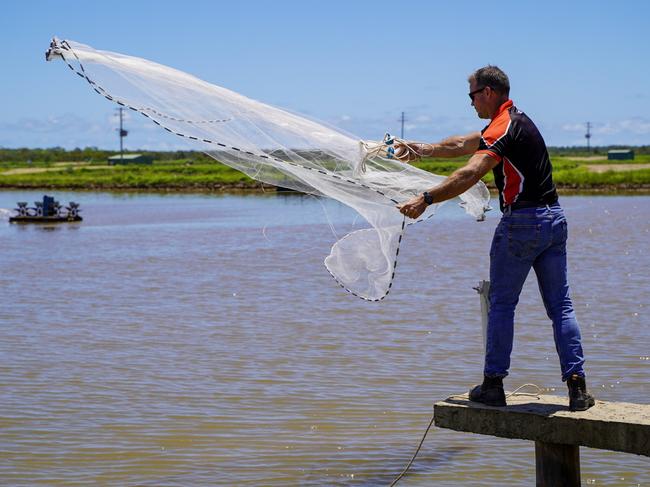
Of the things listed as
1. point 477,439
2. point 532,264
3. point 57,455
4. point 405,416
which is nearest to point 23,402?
point 57,455

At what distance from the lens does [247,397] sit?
30.0 feet

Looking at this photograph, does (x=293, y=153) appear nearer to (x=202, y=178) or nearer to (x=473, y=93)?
(x=473, y=93)

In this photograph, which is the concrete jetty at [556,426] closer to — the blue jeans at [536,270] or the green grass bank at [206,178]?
the blue jeans at [536,270]

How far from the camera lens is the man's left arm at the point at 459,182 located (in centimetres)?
509

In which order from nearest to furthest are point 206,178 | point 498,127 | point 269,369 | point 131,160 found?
1. point 498,127
2. point 269,369
3. point 206,178
4. point 131,160

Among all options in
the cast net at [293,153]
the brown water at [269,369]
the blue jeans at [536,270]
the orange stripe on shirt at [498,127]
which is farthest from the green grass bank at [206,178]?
the orange stripe on shirt at [498,127]

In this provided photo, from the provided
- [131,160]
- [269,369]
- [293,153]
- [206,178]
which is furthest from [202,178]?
[293,153]

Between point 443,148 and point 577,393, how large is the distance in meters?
1.56

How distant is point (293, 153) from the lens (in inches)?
248

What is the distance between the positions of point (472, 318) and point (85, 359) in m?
5.00

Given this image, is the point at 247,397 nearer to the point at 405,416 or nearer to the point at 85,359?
the point at 405,416

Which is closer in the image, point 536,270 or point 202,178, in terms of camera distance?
point 536,270

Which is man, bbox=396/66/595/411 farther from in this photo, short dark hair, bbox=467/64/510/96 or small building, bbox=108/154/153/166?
small building, bbox=108/154/153/166

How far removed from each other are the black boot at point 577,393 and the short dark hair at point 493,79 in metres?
1.48
